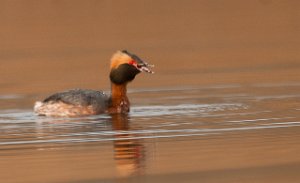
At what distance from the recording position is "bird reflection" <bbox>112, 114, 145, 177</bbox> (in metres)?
14.4

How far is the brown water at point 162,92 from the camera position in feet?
47.8

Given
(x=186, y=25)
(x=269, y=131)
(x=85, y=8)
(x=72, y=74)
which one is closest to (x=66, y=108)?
(x=269, y=131)

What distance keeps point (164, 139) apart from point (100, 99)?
354 cm

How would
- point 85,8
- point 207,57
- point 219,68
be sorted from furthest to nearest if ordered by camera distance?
1. point 85,8
2. point 207,57
3. point 219,68

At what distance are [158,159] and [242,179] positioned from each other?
1556 millimetres

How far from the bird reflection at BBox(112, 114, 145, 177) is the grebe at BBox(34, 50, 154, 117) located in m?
1.44

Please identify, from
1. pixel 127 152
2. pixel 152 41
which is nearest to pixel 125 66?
pixel 127 152

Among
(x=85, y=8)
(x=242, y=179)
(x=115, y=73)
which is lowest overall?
(x=242, y=179)

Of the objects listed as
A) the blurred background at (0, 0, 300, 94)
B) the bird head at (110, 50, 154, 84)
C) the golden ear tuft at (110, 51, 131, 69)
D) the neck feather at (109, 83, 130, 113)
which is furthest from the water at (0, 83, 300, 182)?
the blurred background at (0, 0, 300, 94)

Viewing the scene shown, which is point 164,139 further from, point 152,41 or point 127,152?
point 152,41

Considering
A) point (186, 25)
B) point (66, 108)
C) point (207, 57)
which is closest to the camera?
point (66, 108)

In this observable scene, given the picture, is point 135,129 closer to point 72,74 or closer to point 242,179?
point 242,179

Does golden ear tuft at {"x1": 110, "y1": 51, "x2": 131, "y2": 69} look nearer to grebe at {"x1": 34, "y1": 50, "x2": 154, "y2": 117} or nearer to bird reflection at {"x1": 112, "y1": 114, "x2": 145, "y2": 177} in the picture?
grebe at {"x1": 34, "y1": 50, "x2": 154, "y2": 117}

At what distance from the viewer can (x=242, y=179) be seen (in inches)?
535
